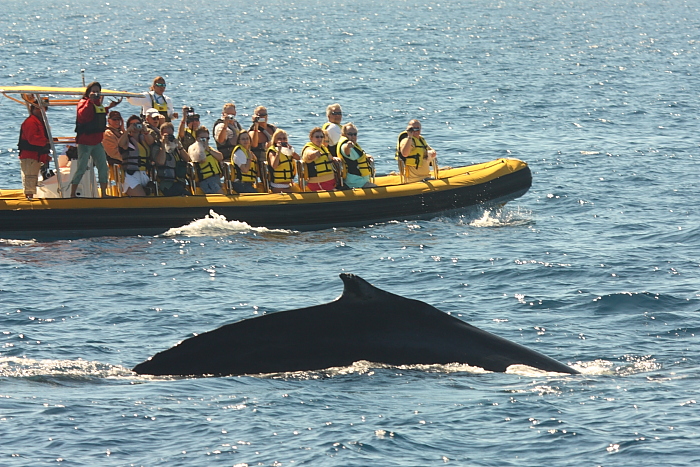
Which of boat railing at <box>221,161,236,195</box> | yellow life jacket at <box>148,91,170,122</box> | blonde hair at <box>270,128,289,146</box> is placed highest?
yellow life jacket at <box>148,91,170,122</box>

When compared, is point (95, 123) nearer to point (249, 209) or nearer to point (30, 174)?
point (30, 174)

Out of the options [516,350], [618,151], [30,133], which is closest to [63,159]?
[30,133]

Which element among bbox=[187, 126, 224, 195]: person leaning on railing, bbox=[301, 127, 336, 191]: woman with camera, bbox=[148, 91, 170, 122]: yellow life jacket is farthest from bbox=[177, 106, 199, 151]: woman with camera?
bbox=[301, 127, 336, 191]: woman with camera

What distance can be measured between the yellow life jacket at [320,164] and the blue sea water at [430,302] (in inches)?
49.0

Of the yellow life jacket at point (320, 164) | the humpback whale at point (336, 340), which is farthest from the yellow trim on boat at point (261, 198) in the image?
the humpback whale at point (336, 340)

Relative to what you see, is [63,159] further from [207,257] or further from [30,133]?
[207,257]

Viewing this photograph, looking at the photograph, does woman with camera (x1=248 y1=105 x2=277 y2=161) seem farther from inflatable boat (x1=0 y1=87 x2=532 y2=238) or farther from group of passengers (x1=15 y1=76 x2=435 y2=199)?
inflatable boat (x1=0 y1=87 x2=532 y2=238)

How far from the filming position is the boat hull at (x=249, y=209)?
18.8 metres

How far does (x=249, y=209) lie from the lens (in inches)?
766

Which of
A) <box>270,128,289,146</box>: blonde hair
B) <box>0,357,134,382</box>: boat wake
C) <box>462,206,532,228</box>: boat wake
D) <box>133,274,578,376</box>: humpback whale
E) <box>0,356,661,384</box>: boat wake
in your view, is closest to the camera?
<box>133,274,578,376</box>: humpback whale

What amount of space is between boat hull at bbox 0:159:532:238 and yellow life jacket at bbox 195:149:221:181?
2.25 ft

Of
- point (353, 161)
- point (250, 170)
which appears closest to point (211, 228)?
point (250, 170)

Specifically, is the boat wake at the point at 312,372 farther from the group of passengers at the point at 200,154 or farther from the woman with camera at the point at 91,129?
the group of passengers at the point at 200,154

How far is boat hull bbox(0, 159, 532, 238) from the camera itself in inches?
742
